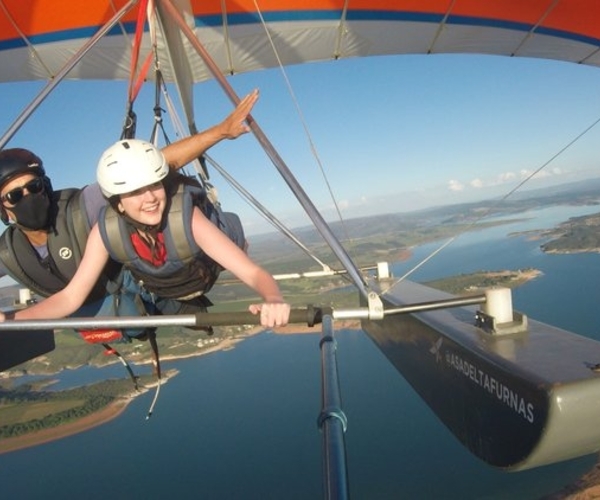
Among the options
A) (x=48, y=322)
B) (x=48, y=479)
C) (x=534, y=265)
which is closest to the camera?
(x=48, y=322)

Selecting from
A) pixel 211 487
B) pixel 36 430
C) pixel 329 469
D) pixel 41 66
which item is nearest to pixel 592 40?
pixel 329 469

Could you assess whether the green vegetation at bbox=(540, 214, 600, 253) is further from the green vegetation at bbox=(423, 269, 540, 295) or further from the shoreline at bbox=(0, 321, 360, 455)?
the shoreline at bbox=(0, 321, 360, 455)

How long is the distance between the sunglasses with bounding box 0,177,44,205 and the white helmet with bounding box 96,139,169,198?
0.59 metres

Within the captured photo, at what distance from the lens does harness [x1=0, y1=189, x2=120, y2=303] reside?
2.68 metres

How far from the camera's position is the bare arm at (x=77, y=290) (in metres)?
2.23

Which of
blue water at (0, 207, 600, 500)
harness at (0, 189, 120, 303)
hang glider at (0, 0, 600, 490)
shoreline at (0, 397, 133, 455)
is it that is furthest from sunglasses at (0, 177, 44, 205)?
shoreline at (0, 397, 133, 455)

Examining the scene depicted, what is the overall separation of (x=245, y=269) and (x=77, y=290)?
0.93 metres

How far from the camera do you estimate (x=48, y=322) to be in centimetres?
196

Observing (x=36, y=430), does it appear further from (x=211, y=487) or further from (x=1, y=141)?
(x=1, y=141)

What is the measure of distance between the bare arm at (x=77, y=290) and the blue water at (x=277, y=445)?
38616mm

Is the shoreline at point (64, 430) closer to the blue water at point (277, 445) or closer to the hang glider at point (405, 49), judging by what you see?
the blue water at point (277, 445)

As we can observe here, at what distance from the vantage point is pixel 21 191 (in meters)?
2.46

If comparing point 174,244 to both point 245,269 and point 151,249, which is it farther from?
point 245,269

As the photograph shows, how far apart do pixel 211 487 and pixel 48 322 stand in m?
41.4
